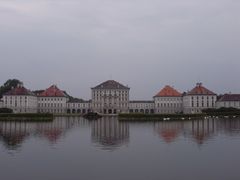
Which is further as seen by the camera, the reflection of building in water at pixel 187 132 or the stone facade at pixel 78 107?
the stone facade at pixel 78 107

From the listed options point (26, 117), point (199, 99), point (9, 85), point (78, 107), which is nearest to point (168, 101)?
point (199, 99)

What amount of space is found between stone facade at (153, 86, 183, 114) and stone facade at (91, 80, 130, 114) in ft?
30.3

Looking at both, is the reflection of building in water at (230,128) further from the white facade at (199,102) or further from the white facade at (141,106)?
the white facade at (141,106)

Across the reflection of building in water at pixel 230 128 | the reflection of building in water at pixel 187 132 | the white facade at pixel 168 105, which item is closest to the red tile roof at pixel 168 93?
the white facade at pixel 168 105

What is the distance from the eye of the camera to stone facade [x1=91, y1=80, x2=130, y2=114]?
382ft

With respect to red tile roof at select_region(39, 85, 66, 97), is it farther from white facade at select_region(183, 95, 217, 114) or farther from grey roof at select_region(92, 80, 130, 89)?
white facade at select_region(183, 95, 217, 114)

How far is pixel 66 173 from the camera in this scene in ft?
50.9

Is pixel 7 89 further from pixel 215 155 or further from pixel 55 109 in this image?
pixel 215 155

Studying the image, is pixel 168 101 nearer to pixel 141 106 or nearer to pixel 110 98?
pixel 141 106

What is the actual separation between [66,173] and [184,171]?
463 centimetres

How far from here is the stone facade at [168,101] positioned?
385 ft

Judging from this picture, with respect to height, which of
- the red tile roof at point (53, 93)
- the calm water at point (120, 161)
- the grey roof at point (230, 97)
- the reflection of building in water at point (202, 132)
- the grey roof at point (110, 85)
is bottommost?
A: the calm water at point (120, 161)

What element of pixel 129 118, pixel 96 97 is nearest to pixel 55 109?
pixel 96 97

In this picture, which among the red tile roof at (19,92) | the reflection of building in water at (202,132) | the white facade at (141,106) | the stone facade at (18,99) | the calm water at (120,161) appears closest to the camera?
the calm water at (120,161)
